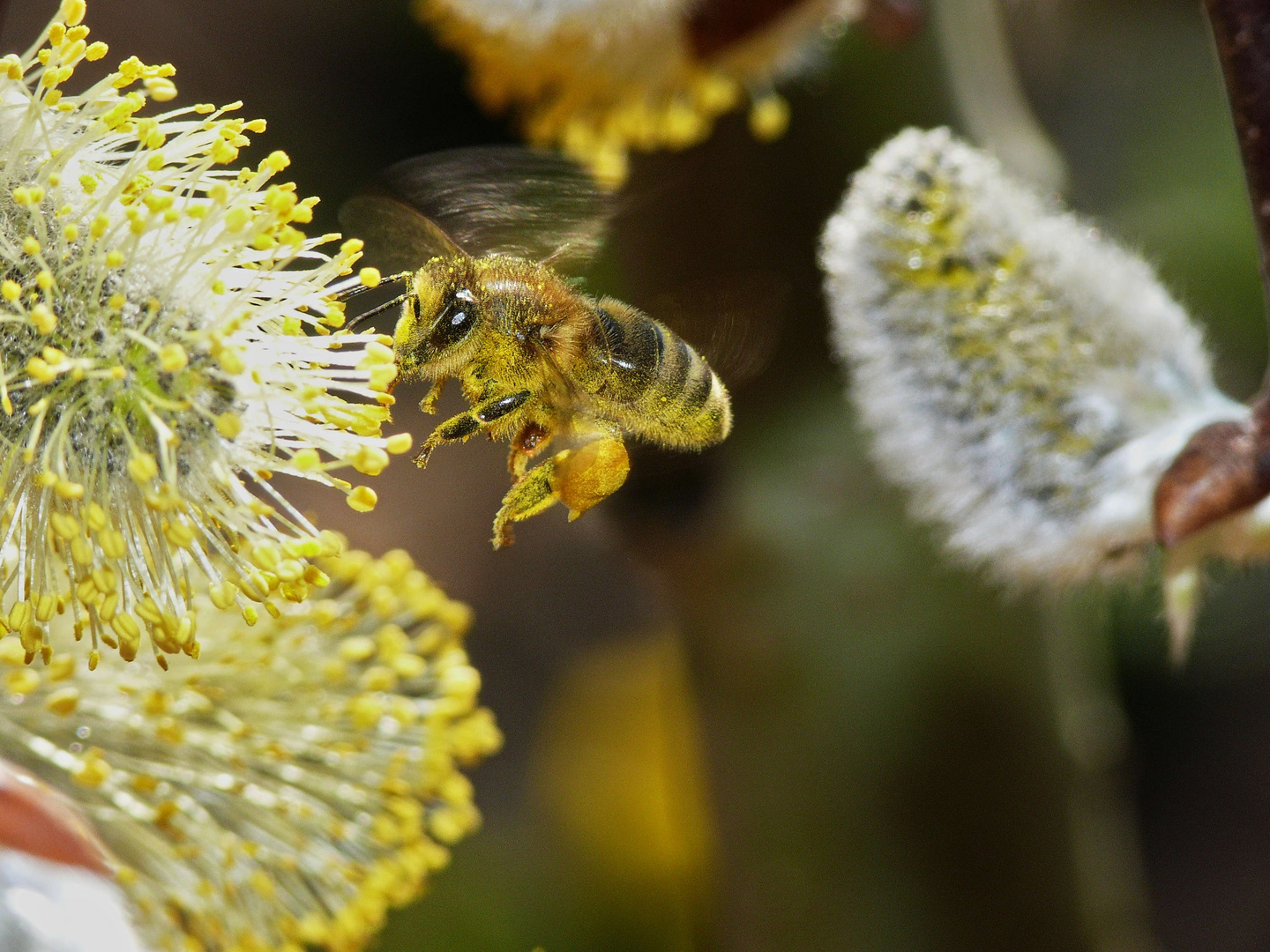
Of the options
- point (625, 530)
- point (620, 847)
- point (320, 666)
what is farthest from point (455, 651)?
point (620, 847)

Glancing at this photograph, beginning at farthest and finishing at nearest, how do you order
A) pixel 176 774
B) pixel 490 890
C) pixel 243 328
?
pixel 490 890 → pixel 176 774 → pixel 243 328

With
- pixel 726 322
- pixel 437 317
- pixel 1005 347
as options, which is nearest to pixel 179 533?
pixel 437 317

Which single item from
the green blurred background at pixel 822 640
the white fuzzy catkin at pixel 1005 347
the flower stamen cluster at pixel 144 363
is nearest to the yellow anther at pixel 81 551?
the flower stamen cluster at pixel 144 363

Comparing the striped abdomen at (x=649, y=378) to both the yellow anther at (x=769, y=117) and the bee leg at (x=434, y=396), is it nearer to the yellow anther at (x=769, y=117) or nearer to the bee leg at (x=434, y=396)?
the bee leg at (x=434, y=396)

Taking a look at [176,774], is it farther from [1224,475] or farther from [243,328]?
[1224,475]

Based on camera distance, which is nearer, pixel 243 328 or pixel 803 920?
pixel 243 328

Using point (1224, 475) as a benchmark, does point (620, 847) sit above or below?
below

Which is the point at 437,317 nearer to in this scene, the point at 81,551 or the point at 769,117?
the point at 81,551
